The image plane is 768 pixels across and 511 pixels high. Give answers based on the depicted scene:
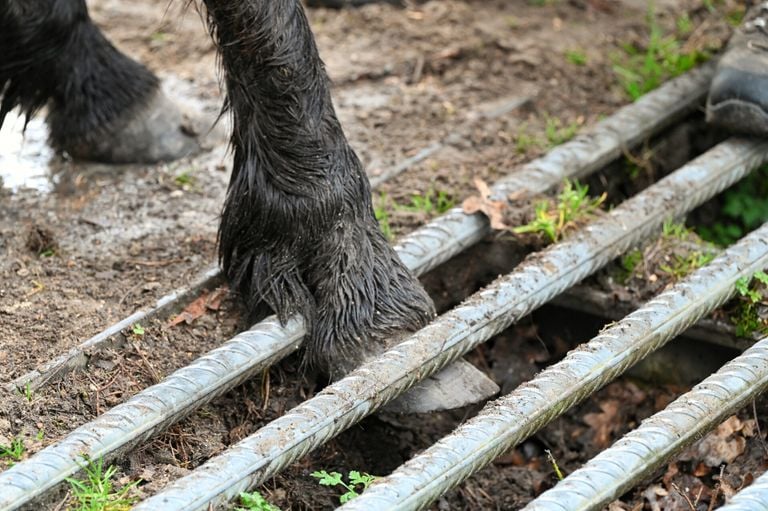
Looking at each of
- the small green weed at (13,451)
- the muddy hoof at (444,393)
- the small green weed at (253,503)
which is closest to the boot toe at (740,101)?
the muddy hoof at (444,393)

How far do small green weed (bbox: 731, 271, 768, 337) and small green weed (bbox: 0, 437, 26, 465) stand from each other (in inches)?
65.5

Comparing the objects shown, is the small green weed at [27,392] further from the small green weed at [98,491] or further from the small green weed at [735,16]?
the small green weed at [735,16]

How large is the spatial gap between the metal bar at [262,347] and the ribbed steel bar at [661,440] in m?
0.46

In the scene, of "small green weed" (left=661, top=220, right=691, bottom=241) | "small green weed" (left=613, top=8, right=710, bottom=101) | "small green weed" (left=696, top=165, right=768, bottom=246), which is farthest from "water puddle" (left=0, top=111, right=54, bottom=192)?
"small green weed" (left=696, top=165, right=768, bottom=246)

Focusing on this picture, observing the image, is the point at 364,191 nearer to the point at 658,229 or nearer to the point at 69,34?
the point at 658,229

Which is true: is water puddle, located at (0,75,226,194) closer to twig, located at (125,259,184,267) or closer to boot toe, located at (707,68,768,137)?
twig, located at (125,259,184,267)

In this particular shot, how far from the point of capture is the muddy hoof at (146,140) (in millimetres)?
3434

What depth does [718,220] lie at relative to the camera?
3.84 metres

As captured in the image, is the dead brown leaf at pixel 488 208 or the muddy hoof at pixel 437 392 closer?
the muddy hoof at pixel 437 392

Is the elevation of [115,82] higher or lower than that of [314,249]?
higher

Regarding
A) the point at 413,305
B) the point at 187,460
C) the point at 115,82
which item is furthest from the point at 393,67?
the point at 187,460

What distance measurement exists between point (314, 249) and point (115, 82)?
1.08 meters

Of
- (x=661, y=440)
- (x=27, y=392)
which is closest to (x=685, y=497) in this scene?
(x=661, y=440)

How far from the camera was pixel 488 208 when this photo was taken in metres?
3.11
